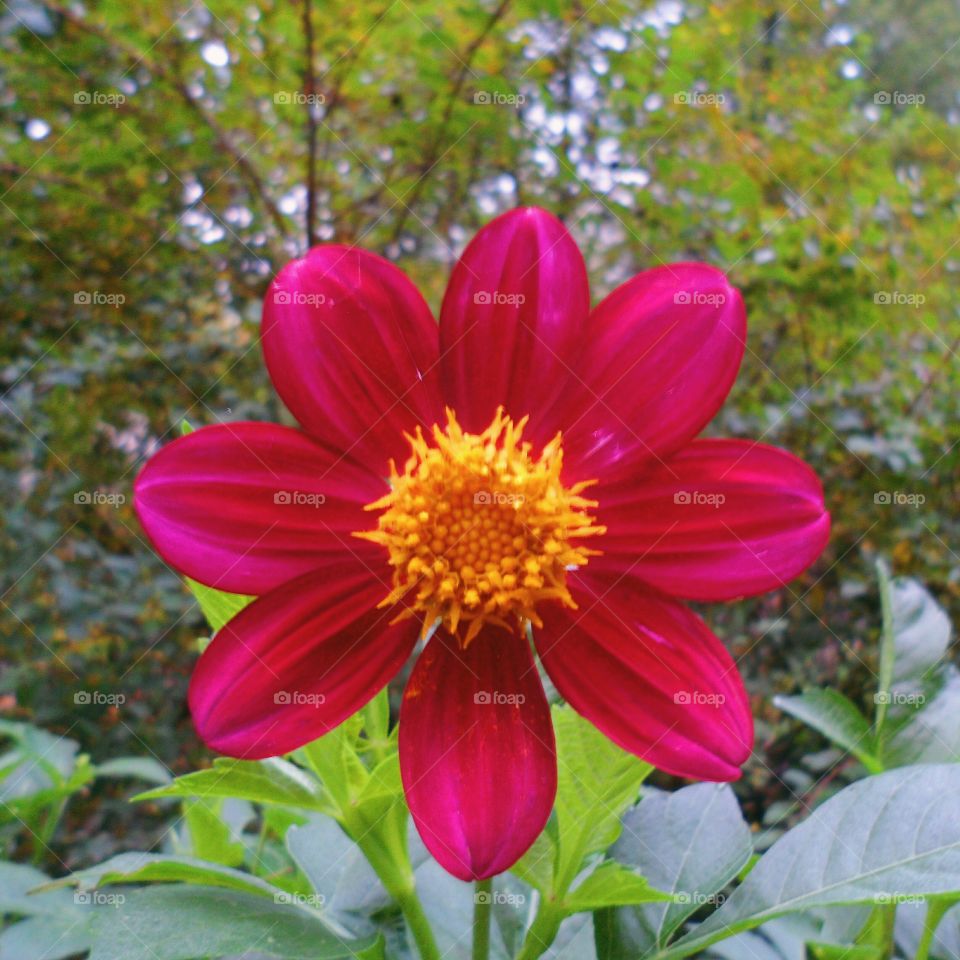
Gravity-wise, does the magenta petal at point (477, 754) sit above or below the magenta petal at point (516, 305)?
below

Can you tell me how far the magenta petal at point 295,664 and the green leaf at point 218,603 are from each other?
0.04 m

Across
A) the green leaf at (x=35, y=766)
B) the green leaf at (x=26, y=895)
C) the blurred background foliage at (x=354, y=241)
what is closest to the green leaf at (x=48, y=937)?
the green leaf at (x=26, y=895)

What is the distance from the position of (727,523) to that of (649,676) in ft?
0.34

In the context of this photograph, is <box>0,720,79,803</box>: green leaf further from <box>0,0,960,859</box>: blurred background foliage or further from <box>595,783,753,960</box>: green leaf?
<box>595,783,753,960</box>: green leaf

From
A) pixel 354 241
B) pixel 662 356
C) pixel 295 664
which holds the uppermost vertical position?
pixel 354 241

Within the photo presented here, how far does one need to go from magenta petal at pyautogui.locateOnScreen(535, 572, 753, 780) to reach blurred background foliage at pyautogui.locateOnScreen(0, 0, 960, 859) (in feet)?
3.66

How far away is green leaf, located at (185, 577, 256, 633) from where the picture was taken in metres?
0.58

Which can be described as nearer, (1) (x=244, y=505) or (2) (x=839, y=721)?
(1) (x=244, y=505)

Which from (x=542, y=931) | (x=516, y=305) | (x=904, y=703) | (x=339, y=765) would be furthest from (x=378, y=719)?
(x=904, y=703)

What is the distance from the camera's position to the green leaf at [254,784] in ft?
1.65

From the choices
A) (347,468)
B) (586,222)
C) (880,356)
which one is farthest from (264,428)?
(880,356)

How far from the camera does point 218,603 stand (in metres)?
0.59

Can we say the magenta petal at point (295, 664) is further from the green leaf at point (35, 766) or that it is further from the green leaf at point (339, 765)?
the green leaf at point (35, 766)

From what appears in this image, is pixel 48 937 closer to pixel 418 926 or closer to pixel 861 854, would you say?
pixel 418 926
